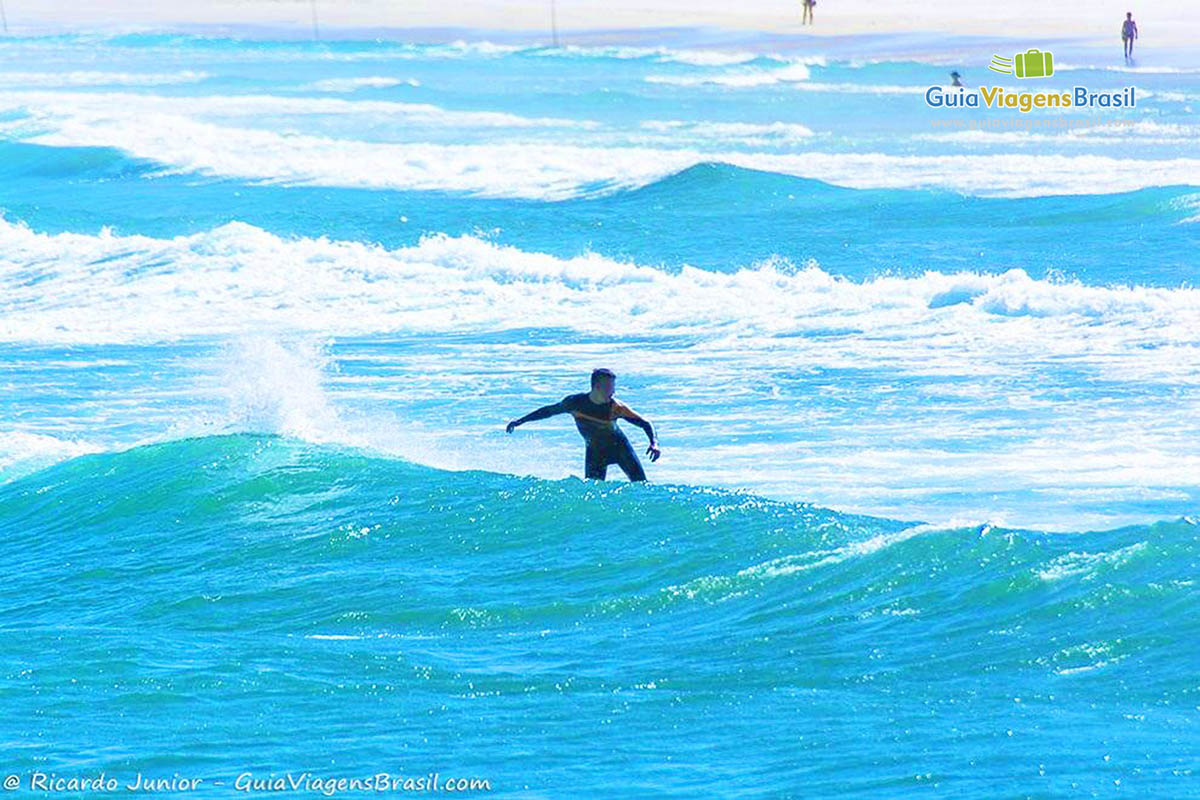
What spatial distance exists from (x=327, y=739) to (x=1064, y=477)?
7008 mm

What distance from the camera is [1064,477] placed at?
13344mm

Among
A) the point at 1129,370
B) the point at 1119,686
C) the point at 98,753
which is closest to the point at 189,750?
the point at 98,753

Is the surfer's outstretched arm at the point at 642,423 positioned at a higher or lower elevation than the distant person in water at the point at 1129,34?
lower

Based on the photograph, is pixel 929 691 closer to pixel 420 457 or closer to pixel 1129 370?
pixel 420 457

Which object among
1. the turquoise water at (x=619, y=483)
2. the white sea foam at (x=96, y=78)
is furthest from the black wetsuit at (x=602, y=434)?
the white sea foam at (x=96, y=78)

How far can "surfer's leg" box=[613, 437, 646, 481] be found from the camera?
12.5 metres

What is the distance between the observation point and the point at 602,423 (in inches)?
483

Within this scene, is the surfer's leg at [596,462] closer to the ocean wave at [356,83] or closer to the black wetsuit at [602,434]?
the black wetsuit at [602,434]

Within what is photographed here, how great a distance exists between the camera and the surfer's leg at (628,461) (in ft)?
40.9

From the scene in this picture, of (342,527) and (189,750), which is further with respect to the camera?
(342,527)

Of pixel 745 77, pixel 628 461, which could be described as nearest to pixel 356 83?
pixel 745 77

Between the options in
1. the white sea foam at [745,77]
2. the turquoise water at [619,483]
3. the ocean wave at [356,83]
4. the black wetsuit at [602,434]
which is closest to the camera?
the turquoise water at [619,483]
